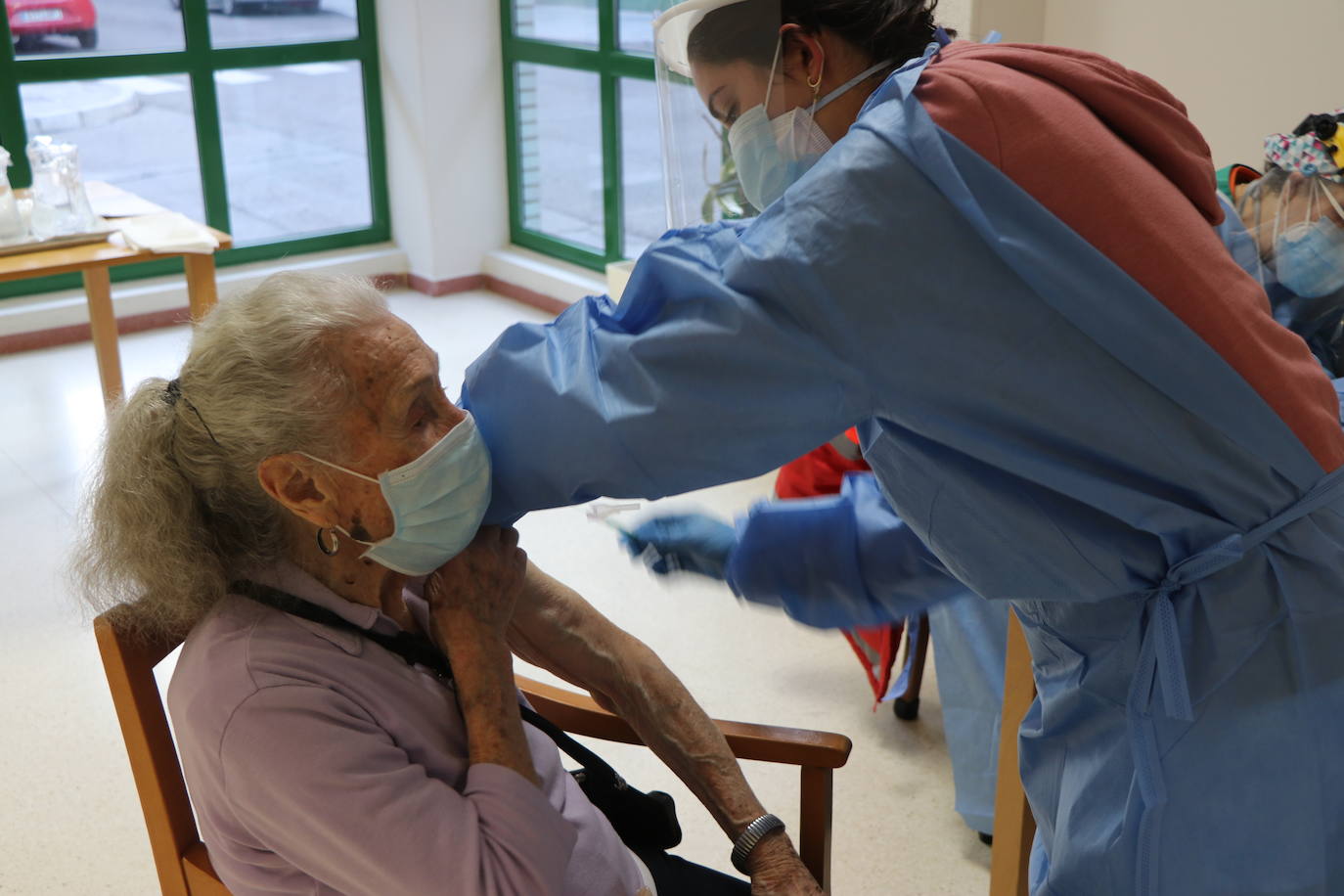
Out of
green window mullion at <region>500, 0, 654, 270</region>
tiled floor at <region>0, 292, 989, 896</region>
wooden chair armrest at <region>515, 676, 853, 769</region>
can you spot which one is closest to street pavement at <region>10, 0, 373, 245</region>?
green window mullion at <region>500, 0, 654, 270</region>

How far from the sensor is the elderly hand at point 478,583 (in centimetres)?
131

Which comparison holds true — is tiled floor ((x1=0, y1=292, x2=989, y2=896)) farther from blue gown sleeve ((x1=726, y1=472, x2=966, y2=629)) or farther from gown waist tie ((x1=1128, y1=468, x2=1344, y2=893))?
gown waist tie ((x1=1128, y1=468, x2=1344, y2=893))

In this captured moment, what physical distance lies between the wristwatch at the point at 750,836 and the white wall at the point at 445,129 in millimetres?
4526

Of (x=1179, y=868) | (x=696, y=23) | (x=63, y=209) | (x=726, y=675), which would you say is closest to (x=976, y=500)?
(x=1179, y=868)

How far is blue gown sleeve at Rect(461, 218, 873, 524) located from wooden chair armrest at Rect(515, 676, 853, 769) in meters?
0.53

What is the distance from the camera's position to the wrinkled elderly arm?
157 centimetres

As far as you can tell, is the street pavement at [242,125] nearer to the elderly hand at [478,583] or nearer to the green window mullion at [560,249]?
the green window mullion at [560,249]

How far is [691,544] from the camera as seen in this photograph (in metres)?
1.57

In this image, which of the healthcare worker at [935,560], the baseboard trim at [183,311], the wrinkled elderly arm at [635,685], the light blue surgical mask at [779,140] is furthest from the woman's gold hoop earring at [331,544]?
the baseboard trim at [183,311]

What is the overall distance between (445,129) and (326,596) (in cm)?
461

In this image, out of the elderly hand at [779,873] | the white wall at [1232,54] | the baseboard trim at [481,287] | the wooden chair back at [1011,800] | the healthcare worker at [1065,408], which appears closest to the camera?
the healthcare worker at [1065,408]

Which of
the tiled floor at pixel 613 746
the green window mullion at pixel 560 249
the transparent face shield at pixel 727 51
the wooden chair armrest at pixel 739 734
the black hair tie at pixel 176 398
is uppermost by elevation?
the transparent face shield at pixel 727 51

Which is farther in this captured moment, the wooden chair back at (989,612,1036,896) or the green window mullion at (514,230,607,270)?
the green window mullion at (514,230,607,270)

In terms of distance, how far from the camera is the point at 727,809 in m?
1.56
